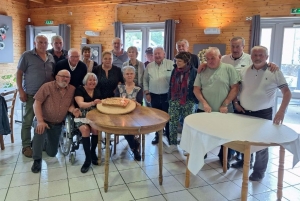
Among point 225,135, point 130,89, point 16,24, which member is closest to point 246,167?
point 225,135

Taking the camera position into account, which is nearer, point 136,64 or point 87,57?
point 87,57

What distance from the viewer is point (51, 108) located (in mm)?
2709

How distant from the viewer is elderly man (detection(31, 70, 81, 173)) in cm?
263

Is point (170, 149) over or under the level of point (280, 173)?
under

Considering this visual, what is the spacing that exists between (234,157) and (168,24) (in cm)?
377

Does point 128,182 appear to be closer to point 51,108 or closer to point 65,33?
point 51,108

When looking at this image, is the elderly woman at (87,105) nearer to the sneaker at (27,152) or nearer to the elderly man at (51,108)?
the elderly man at (51,108)

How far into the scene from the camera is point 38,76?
2947 mm

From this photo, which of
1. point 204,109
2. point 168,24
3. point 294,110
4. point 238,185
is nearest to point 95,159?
point 204,109

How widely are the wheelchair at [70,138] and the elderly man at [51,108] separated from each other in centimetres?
9

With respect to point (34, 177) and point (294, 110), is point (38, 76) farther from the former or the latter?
point (294, 110)

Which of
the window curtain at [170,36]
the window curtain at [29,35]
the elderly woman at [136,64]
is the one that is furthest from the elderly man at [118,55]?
the window curtain at [29,35]

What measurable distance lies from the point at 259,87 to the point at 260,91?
4 centimetres

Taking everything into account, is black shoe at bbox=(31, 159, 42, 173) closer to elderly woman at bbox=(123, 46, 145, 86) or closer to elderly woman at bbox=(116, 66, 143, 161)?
elderly woman at bbox=(116, 66, 143, 161)
